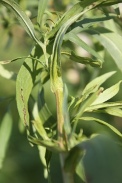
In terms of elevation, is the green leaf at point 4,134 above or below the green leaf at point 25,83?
below

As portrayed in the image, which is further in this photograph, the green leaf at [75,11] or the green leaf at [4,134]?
the green leaf at [4,134]

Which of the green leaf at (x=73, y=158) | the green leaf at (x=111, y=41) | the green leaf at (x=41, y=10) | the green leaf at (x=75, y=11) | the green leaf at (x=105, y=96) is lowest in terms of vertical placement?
the green leaf at (x=73, y=158)

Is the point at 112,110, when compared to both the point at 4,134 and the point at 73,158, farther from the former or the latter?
the point at 4,134

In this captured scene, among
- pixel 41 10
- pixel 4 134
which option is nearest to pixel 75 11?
pixel 41 10

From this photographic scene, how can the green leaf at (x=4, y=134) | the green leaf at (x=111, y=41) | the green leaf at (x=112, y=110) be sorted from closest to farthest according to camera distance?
1. the green leaf at (x=112, y=110)
2. the green leaf at (x=111, y=41)
3. the green leaf at (x=4, y=134)

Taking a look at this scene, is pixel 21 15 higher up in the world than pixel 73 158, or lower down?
higher up

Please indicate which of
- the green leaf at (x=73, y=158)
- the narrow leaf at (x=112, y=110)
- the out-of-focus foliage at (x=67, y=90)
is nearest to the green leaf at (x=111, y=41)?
the out-of-focus foliage at (x=67, y=90)

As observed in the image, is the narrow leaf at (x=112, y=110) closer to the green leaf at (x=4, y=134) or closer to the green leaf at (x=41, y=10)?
the green leaf at (x=41, y=10)
